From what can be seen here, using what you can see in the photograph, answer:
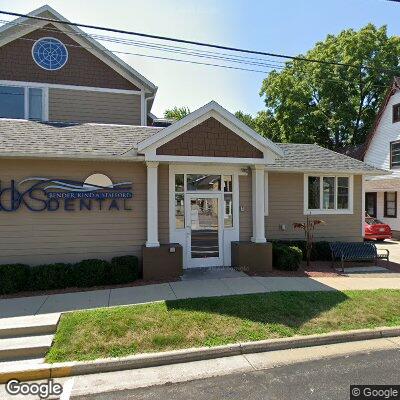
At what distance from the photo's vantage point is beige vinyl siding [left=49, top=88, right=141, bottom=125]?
13.4 meters

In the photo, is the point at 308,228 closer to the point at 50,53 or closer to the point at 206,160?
the point at 206,160

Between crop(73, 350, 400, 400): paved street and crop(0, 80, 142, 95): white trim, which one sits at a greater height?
crop(0, 80, 142, 95): white trim

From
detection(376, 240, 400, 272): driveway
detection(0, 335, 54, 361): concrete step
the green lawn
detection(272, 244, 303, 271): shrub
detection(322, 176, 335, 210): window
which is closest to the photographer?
detection(0, 335, 54, 361): concrete step

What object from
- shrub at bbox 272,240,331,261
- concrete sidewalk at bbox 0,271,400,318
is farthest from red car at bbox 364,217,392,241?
concrete sidewalk at bbox 0,271,400,318

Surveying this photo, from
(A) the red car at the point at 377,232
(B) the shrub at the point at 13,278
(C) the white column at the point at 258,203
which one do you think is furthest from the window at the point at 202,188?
(A) the red car at the point at 377,232

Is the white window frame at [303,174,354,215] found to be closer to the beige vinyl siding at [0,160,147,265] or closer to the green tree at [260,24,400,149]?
the beige vinyl siding at [0,160,147,265]

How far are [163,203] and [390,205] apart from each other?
60.3 ft

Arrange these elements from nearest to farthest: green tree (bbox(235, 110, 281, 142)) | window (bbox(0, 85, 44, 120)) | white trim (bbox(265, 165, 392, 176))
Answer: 1. white trim (bbox(265, 165, 392, 176))
2. window (bbox(0, 85, 44, 120))
3. green tree (bbox(235, 110, 281, 142))

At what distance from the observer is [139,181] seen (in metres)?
10.3

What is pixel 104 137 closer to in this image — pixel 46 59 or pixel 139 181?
pixel 139 181

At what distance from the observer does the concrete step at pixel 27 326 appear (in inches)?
243

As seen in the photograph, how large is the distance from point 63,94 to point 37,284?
8098mm

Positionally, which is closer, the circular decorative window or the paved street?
the paved street

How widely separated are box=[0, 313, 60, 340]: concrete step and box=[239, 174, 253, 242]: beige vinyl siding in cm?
639
